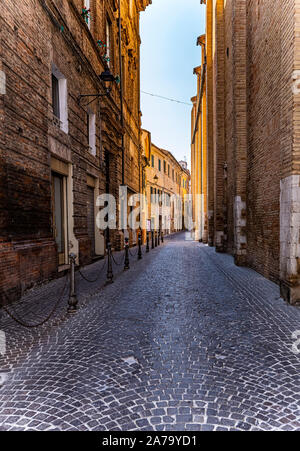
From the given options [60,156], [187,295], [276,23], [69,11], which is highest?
[69,11]

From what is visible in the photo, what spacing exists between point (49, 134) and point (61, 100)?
1868 mm

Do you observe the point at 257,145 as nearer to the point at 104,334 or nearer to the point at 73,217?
the point at 73,217

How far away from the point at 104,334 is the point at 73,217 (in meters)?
6.11

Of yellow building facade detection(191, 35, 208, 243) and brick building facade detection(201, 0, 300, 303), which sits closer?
brick building facade detection(201, 0, 300, 303)

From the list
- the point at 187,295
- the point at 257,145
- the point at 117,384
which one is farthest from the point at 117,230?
the point at 117,384

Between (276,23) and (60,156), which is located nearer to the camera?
(276,23)

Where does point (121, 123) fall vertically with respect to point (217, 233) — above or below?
above

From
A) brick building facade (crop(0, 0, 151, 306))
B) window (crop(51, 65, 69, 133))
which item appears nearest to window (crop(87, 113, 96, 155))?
brick building facade (crop(0, 0, 151, 306))

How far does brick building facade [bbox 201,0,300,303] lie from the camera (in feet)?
17.9

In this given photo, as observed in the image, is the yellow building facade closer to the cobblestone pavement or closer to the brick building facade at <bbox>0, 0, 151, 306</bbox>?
the brick building facade at <bbox>0, 0, 151, 306</bbox>

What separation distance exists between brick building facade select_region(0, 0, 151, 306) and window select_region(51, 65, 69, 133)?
1.1 inches

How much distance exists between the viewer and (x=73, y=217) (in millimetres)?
9633
